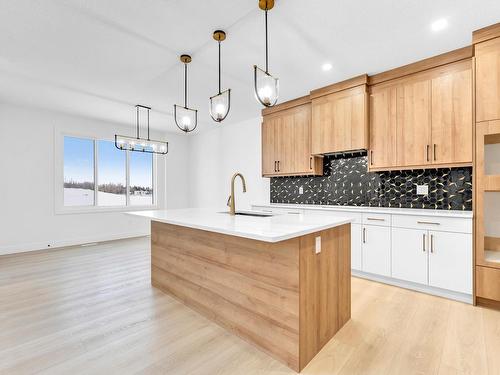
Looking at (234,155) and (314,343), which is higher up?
(234,155)

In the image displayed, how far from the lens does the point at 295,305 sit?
169 cm

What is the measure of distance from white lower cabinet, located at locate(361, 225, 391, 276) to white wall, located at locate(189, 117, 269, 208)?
2324mm

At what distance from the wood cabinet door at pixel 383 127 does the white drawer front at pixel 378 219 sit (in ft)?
2.21

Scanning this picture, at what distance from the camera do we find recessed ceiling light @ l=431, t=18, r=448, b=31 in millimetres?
2309

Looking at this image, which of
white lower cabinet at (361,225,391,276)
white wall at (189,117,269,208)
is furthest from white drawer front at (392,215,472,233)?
white wall at (189,117,269,208)

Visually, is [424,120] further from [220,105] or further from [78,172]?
[78,172]

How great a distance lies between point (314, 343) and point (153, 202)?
5781 mm

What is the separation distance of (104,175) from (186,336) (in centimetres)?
501

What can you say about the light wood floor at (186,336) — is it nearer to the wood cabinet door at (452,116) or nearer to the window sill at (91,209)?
the wood cabinet door at (452,116)

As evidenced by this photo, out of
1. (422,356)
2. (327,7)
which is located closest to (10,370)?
(422,356)

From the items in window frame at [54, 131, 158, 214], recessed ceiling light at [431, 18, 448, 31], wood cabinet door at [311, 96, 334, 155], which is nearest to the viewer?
recessed ceiling light at [431, 18, 448, 31]

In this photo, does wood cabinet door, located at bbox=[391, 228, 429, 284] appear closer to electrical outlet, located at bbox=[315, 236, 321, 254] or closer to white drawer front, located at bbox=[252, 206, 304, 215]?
white drawer front, located at bbox=[252, 206, 304, 215]

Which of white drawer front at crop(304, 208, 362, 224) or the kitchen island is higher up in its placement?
white drawer front at crop(304, 208, 362, 224)

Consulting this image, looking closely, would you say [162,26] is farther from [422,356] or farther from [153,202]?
[153,202]
